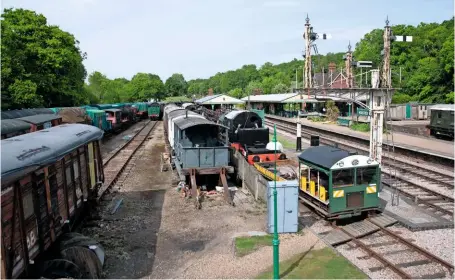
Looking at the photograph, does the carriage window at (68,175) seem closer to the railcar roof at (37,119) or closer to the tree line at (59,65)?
the railcar roof at (37,119)

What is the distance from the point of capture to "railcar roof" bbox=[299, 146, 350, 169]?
511 inches

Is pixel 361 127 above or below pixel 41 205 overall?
below

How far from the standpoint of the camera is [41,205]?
937 cm

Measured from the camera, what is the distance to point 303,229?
1257 centimetres

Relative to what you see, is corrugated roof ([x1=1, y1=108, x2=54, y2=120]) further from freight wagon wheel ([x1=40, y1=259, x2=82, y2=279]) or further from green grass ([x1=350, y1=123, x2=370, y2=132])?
green grass ([x1=350, y1=123, x2=370, y2=132])

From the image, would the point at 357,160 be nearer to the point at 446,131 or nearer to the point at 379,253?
the point at 379,253

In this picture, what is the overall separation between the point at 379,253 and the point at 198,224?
578cm

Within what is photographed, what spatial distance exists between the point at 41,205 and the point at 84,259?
163 cm

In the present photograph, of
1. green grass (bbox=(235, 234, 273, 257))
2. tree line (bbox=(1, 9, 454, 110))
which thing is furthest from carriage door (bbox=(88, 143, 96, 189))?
tree line (bbox=(1, 9, 454, 110))

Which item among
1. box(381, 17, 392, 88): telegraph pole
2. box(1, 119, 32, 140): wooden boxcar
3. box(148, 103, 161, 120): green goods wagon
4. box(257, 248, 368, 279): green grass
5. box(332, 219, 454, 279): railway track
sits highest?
box(381, 17, 392, 88): telegraph pole

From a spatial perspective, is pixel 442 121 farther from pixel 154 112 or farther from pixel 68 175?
pixel 154 112

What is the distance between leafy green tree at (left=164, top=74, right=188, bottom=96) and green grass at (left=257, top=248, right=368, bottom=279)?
150 meters

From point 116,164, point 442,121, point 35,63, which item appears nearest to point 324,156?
point 116,164

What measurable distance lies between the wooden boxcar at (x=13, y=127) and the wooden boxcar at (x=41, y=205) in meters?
8.42
